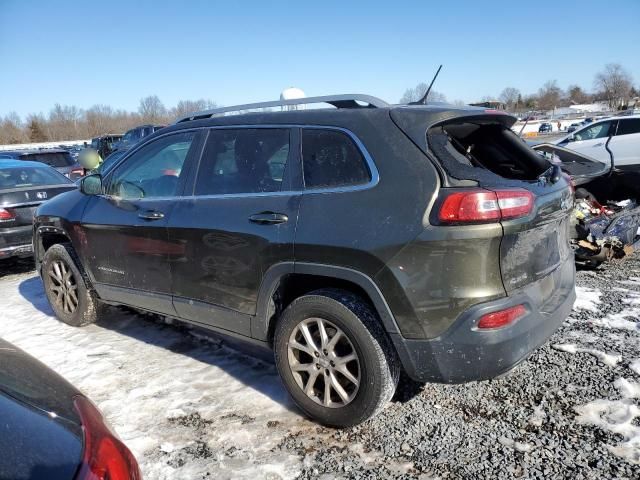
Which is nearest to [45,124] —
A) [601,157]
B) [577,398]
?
[601,157]

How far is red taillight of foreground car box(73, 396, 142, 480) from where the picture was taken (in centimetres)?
153

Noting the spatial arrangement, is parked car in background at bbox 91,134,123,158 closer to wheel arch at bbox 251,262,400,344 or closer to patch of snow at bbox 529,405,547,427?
wheel arch at bbox 251,262,400,344

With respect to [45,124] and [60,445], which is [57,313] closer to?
[60,445]

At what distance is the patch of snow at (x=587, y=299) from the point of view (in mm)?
Answer: 4543

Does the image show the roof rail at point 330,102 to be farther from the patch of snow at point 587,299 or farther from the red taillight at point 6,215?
the red taillight at point 6,215

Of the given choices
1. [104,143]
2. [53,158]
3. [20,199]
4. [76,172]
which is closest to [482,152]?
[20,199]

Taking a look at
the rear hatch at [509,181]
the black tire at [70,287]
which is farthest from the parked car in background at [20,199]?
the rear hatch at [509,181]

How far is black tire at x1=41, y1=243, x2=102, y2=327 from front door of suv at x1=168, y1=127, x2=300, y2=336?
146 cm

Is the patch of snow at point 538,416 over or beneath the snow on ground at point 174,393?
beneath

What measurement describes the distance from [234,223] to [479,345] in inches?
63.7

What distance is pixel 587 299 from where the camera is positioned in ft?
15.6

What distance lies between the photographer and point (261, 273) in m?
3.09

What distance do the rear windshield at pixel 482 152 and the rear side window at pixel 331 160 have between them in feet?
1.36

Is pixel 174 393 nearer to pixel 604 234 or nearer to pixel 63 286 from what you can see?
pixel 63 286
